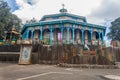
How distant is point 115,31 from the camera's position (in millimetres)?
47406

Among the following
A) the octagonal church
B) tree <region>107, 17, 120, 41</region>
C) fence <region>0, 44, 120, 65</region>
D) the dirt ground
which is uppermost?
tree <region>107, 17, 120, 41</region>

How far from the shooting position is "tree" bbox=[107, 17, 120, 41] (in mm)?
46747

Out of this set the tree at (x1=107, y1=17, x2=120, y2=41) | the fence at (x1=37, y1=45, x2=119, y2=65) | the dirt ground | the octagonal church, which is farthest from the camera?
the tree at (x1=107, y1=17, x2=120, y2=41)

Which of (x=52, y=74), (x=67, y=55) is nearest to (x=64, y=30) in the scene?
(x=67, y=55)

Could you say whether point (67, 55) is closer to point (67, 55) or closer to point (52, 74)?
point (67, 55)

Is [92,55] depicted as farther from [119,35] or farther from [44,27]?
[119,35]

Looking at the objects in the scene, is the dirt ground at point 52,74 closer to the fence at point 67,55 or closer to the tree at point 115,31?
the fence at point 67,55

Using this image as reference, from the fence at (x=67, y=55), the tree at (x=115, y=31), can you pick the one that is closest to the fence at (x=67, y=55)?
the fence at (x=67, y=55)

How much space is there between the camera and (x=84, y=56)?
15594 millimetres

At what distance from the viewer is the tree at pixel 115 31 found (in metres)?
46.7

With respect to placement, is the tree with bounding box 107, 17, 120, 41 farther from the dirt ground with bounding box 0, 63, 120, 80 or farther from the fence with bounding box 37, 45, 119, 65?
the dirt ground with bounding box 0, 63, 120, 80

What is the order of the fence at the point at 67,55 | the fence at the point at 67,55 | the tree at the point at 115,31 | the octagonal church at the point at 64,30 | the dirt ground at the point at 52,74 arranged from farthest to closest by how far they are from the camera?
1. the tree at the point at 115,31
2. the octagonal church at the point at 64,30
3. the fence at the point at 67,55
4. the fence at the point at 67,55
5. the dirt ground at the point at 52,74

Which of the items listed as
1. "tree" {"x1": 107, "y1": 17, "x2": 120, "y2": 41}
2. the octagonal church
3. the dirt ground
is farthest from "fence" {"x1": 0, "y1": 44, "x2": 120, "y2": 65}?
"tree" {"x1": 107, "y1": 17, "x2": 120, "y2": 41}

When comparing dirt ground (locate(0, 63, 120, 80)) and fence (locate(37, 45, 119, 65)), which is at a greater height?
fence (locate(37, 45, 119, 65))
